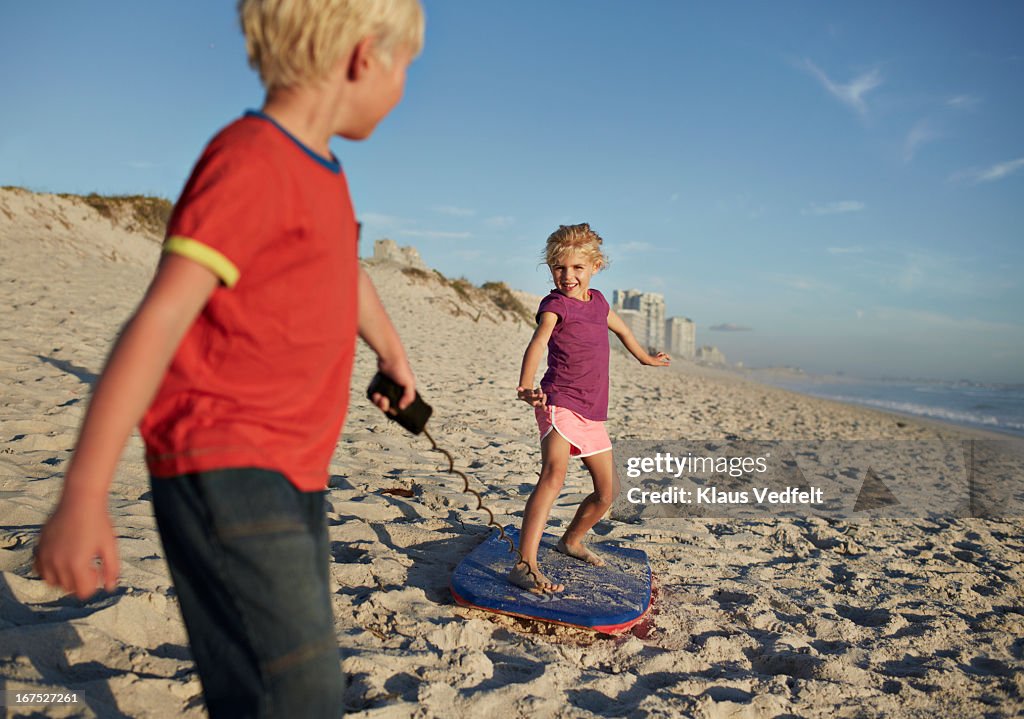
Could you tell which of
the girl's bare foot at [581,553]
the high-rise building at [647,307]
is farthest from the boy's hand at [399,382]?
the high-rise building at [647,307]

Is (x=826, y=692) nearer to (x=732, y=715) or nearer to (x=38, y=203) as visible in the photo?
(x=732, y=715)

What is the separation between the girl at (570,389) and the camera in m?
3.40

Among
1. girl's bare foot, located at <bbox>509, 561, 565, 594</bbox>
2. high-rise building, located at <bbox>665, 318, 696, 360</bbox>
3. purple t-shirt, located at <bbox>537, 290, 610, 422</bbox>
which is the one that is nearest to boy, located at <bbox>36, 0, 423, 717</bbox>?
girl's bare foot, located at <bbox>509, 561, 565, 594</bbox>

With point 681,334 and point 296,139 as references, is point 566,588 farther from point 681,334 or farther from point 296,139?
point 681,334

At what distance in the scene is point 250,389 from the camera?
123cm

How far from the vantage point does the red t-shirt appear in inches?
45.8

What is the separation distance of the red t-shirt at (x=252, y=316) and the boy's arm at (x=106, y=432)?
0.26ft

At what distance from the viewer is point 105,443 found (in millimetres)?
1090

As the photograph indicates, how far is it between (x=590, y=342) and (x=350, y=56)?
2494 mm

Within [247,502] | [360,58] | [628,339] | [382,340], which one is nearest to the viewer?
[247,502]

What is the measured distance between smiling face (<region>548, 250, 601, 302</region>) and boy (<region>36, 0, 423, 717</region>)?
239 cm

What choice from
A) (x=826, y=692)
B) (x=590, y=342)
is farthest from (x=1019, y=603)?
(x=590, y=342)
